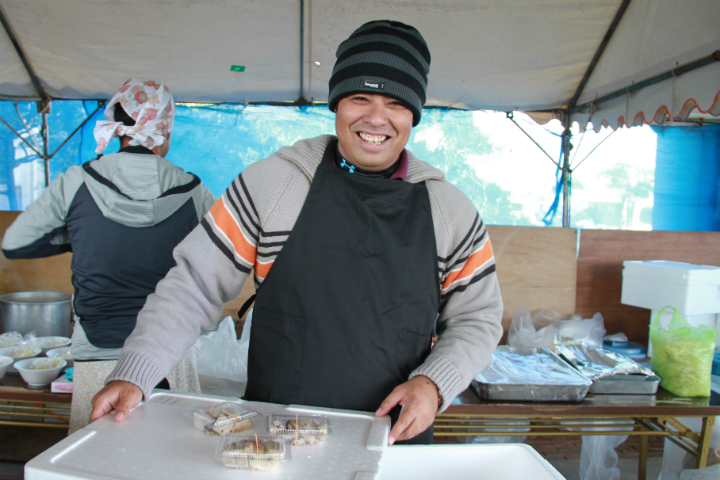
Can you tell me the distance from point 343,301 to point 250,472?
44 centimetres

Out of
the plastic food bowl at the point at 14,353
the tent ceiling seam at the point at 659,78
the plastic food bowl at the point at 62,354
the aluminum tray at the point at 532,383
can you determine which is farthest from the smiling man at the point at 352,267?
the tent ceiling seam at the point at 659,78

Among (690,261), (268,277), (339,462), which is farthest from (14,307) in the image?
(690,261)

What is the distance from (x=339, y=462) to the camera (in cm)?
70

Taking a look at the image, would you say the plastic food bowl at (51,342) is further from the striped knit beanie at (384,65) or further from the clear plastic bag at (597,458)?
the clear plastic bag at (597,458)

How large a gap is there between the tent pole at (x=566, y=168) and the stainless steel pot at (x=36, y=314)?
414cm

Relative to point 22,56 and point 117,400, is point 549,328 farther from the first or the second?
point 22,56

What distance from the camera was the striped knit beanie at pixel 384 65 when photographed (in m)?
1.10

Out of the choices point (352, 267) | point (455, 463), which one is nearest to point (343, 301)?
point (352, 267)

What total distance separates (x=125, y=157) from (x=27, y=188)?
3505 mm

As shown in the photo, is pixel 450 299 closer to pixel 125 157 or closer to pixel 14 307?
pixel 125 157

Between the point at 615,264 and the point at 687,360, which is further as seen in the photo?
the point at 615,264

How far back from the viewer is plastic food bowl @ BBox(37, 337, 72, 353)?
2146mm

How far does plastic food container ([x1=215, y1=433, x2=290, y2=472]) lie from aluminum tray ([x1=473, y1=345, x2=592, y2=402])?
125cm

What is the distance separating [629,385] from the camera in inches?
73.5
